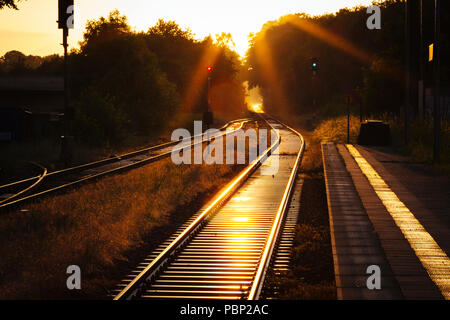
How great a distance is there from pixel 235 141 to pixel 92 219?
2411 centimetres

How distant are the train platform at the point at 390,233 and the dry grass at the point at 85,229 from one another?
3484mm

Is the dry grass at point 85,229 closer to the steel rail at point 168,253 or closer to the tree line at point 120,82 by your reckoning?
the steel rail at point 168,253

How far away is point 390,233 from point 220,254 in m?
2.92

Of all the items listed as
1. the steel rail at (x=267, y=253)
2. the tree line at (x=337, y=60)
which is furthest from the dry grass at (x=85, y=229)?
the tree line at (x=337, y=60)

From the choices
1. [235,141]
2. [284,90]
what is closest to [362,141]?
[235,141]

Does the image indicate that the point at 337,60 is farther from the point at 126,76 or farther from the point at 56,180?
the point at 56,180

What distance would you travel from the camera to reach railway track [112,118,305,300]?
8.21 meters

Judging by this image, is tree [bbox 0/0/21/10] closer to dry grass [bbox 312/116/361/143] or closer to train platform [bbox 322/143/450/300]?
train platform [bbox 322/143/450/300]

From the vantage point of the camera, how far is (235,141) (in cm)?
3641

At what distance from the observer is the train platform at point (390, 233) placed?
7.56m

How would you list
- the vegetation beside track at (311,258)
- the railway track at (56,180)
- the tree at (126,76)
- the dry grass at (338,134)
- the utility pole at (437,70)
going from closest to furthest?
the vegetation beside track at (311,258)
the railway track at (56,180)
the utility pole at (437,70)
the dry grass at (338,134)
the tree at (126,76)

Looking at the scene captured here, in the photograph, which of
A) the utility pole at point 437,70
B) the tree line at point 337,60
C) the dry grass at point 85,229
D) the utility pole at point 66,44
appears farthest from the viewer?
the tree line at point 337,60

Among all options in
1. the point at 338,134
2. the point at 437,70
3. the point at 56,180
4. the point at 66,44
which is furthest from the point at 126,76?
the point at 437,70
